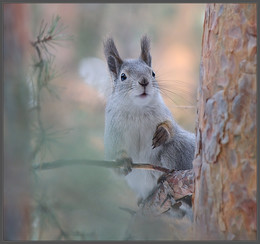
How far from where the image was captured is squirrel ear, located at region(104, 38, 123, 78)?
129 centimetres

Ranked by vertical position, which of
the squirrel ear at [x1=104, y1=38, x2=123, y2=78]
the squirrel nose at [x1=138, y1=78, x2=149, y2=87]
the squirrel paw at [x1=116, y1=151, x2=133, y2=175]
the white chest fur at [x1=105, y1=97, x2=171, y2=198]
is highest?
the squirrel ear at [x1=104, y1=38, x2=123, y2=78]

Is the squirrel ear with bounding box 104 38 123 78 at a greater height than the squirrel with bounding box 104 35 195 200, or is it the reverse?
the squirrel ear with bounding box 104 38 123 78

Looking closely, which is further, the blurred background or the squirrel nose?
the squirrel nose

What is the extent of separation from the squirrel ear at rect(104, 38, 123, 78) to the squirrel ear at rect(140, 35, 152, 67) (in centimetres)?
8

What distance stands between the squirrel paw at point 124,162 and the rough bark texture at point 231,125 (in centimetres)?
36

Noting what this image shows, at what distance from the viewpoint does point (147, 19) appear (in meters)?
1.70

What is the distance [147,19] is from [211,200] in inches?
39.6

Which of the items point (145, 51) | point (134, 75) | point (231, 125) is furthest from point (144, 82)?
point (231, 125)

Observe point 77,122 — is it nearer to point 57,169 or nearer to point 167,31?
point 57,169

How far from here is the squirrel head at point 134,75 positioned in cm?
122

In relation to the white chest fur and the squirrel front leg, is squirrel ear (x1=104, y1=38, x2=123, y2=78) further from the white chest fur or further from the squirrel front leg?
the squirrel front leg

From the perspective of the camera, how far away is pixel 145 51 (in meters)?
1.32

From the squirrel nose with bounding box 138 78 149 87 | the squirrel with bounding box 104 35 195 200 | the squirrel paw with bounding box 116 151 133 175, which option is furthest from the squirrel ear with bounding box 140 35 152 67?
the squirrel paw with bounding box 116 151 133 175

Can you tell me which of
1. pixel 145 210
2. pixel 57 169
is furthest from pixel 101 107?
pixel 57 169
